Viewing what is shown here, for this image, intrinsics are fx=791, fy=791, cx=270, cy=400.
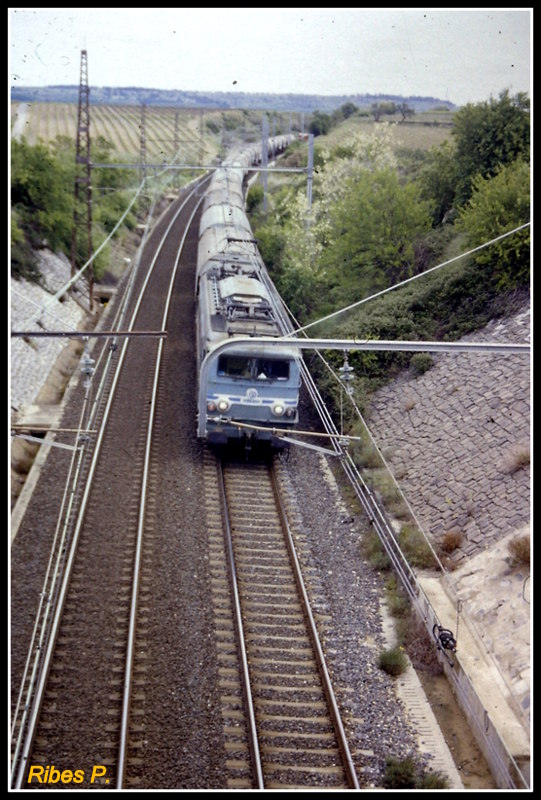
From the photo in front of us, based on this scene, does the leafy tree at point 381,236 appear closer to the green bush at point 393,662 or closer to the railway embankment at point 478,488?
the railway embankment at point 478,488

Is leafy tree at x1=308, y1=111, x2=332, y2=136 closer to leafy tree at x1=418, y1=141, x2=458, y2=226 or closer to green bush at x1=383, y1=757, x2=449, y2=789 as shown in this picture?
leafy tree at x1=418, y1=141, x2=458, y2=226

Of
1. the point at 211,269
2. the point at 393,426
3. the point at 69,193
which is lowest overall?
the point at 393,426

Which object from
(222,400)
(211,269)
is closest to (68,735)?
(222,400)

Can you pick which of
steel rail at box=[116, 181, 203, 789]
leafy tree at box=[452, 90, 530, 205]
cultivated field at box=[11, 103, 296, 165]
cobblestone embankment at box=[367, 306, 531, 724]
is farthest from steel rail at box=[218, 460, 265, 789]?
cultivated field at box=[11, 103, 296, 165]

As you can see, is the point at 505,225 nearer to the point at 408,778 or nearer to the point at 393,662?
the point at 393,662

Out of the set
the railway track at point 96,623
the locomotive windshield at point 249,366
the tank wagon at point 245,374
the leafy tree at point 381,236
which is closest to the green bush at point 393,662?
the railway track at point 96,623

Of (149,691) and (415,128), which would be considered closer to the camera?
(149,691)
